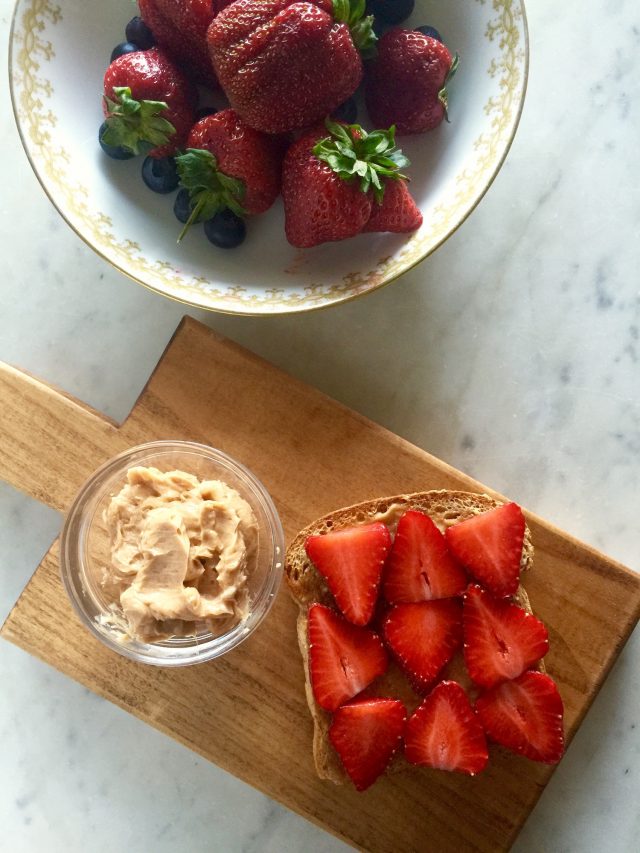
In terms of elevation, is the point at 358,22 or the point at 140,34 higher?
the point at 358,22

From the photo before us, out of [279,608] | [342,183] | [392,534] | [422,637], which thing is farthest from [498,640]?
[342,183]

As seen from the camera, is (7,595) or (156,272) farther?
(7,595)

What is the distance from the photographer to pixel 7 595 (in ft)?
6.13

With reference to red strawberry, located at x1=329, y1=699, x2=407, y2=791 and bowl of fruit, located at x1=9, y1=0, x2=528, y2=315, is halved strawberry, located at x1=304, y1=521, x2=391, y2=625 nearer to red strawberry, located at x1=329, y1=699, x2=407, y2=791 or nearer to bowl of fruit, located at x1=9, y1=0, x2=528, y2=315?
red strawberry, located at x1=329, y1=699, x2=407, y2=791

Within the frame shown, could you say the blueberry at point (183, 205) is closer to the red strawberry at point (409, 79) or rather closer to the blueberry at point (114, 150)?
the blueberry at point (114, 150)

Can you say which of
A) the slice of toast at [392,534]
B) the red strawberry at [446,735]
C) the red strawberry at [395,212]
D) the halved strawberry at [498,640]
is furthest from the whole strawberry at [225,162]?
the red strawberry at [446,735]

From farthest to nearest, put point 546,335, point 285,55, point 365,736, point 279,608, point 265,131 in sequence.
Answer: point 546,335 < point 279,608 < point 365,736 < point 265,131 < point 285,55

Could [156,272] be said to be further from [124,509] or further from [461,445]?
[461,445]

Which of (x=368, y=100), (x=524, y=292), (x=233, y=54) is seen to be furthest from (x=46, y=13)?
(x=524, y=292)

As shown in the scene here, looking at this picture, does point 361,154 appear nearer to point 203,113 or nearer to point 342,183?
point 342,183

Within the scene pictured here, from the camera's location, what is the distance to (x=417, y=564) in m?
1.61

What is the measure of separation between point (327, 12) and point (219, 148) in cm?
30

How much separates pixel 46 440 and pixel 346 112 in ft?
3.04

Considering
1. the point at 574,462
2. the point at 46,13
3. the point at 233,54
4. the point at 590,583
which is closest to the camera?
the point at 233,54
